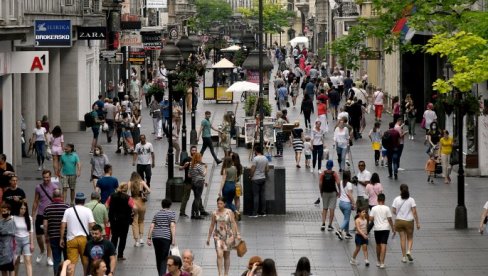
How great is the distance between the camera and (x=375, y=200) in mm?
28188

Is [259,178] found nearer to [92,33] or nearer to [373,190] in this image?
[373,190]

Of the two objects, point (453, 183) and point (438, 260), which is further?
point (453, 183)

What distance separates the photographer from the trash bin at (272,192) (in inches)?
1212

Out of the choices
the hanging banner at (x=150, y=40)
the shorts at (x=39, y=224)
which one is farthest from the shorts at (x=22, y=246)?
the hanging banner at (x=150, y=40)

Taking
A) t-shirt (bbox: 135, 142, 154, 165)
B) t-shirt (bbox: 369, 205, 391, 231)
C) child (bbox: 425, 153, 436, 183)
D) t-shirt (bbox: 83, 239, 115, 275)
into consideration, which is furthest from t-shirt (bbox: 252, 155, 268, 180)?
t-shirt (bbox: 83, 239, 115, 275)

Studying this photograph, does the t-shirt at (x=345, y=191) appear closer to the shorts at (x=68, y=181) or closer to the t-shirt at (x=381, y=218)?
the t-shirt at (x=381, y=218)

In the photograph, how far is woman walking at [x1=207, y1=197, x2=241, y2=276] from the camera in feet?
76.1

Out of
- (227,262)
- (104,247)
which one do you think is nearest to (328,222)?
(227,262)

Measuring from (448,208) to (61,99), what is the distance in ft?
77.5

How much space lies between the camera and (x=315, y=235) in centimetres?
2838

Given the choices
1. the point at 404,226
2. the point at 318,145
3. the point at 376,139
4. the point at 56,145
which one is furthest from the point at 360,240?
the point at 376,139

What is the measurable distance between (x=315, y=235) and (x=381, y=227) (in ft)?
11.8

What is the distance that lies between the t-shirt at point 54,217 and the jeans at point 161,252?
4.97 feet

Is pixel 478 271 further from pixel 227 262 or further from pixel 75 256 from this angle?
pixel 75 256
